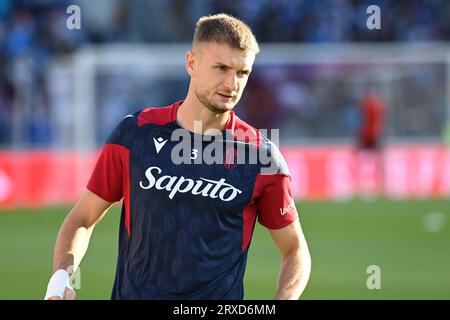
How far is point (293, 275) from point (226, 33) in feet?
4.10

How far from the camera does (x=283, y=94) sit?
2627cm

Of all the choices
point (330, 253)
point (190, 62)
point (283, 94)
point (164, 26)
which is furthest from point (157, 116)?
point (164, 26)

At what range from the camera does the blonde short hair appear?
5266 mm

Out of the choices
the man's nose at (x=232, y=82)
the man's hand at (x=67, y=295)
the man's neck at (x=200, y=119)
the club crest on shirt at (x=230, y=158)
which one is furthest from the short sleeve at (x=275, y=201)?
the man's hand at (x=67, y=295)

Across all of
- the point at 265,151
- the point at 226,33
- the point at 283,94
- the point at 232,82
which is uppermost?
the point at 283,94

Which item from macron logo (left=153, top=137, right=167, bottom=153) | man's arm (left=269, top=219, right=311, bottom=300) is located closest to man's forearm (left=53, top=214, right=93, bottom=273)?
macron logo (left=153, top=137, right=167, bottom=153)

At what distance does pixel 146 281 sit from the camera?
5.30 metres

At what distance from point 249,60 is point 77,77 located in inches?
820

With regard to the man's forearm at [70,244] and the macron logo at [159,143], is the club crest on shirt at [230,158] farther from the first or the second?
the man's forearm at [70,244]

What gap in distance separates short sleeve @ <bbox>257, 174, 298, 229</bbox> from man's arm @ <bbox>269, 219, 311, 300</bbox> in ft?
0.15

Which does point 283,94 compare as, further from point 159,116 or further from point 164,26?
point 159,116

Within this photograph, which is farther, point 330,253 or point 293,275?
point 330,253

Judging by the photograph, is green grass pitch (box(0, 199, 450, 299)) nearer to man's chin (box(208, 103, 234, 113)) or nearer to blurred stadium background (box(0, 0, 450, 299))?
blurred stadium background (box(0, 0, 450, 299))

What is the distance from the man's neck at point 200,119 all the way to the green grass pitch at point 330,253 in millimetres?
6624
